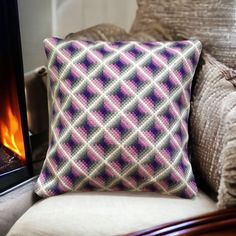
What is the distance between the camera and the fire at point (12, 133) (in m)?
1.40

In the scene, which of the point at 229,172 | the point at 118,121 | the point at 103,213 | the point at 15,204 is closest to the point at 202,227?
the point at 229,172

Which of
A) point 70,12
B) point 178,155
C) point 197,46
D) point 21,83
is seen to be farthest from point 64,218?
point 70,12

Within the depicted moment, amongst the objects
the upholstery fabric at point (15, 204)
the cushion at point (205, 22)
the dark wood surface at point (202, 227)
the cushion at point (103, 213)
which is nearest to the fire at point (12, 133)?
the upholstery fabric at point (15, 204)

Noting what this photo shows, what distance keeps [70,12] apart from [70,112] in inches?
30.2

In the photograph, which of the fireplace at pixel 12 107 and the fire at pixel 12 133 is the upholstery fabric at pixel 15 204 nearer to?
the fireplace at pixel 12 107

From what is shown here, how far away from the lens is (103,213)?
105 centimetres

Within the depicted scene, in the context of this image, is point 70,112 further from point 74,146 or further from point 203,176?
point 203,176

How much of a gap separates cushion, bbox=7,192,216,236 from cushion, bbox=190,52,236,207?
10 centimetres

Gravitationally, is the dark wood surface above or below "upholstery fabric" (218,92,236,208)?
below

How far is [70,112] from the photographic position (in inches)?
46.4

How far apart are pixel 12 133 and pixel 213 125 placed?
0.68m

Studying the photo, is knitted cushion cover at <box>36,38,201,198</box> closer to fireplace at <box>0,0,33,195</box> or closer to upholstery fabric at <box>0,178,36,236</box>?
upholstery fabric at <box>0,178,36,236</box>

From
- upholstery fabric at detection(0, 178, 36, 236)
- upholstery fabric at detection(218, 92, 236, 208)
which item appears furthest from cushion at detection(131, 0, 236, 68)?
upholstery fabric at detection(0, 178, 36, 236)

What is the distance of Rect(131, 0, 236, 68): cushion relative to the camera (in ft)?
4.25
